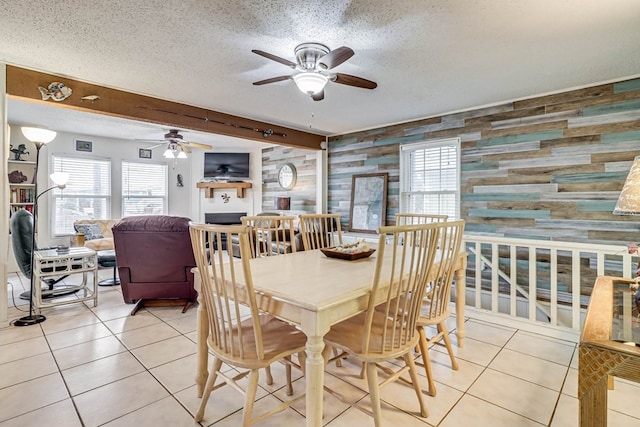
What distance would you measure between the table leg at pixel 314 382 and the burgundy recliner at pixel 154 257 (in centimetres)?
231

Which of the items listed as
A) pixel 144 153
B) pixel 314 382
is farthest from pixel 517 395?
pixel 144 153

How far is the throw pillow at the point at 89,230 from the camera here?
5430 millimetres

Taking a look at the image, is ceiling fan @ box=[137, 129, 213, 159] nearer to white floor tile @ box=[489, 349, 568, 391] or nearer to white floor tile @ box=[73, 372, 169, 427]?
white floor tile @ box=[73, 372, 169, 427]

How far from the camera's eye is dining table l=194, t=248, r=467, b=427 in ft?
4.35

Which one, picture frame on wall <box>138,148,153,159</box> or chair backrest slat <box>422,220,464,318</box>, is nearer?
chair backrest slat <box>422,220,464,318</box>

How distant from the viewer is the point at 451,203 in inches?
176

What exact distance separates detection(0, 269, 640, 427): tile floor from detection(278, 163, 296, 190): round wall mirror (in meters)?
4.29

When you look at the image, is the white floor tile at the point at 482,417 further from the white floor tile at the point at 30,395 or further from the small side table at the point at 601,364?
the white floor tile at the point at 30,395

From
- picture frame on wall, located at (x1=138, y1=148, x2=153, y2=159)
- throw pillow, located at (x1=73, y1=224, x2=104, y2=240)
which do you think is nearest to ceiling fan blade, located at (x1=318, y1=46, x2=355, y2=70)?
throw pillow, located at (x1=73, y1=224, x2=104, y2=240)

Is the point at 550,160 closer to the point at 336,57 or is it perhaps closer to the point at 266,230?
the point at 336,57

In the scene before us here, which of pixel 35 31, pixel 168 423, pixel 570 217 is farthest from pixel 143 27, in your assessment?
pixel 570 217

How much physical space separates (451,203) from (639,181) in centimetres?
282

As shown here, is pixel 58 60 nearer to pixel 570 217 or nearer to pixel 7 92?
pixel 7 92

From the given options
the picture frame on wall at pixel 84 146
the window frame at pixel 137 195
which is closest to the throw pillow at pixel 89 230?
the window frame at pixel 137 195
